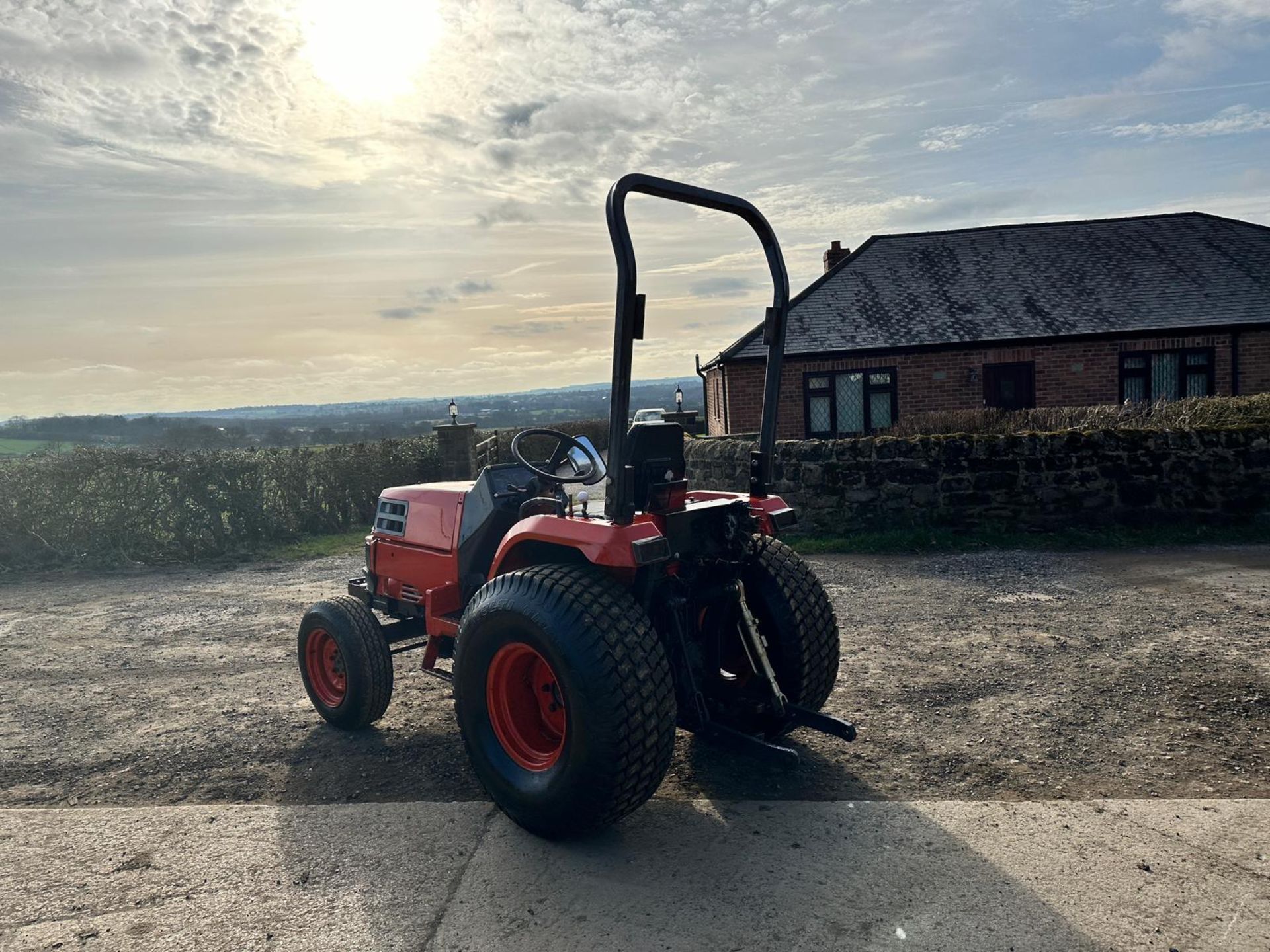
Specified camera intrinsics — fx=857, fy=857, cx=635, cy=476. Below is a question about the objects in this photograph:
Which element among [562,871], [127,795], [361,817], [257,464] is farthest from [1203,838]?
[257,464]

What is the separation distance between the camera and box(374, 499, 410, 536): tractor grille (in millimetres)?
4926

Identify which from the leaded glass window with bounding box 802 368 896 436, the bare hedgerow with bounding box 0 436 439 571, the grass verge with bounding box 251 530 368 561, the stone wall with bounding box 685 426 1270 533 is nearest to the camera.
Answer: the stone wall with bounding box 685 426 1270 533

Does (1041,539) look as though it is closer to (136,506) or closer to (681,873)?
(681,873)

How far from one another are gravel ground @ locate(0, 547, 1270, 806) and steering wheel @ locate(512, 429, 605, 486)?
4.77 feet

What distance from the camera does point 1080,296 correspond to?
1861 cm

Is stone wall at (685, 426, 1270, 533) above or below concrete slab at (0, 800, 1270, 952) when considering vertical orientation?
above

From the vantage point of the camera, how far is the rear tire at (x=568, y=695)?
3.07 meters

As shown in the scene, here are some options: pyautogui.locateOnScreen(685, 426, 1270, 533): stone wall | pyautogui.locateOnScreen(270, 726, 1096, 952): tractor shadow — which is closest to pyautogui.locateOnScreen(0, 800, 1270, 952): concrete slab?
pyautogui.locateOnScreen(270, 726, 1096, 952): tractor shadow

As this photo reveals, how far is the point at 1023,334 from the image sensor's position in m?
17.8

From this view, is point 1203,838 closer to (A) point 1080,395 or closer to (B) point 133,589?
(B) point 133,589

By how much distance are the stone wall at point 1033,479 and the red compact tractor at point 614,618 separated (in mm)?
5863

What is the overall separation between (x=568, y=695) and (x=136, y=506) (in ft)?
33.3

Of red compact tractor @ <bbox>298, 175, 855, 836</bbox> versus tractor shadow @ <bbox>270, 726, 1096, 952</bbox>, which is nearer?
tractor shadow @ <bbox>270, 726, 1096, 952</bbox>

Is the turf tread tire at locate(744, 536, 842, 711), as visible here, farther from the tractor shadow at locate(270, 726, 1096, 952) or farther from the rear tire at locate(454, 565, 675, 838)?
the rear tire at locate(454, 565, 675, 838)
